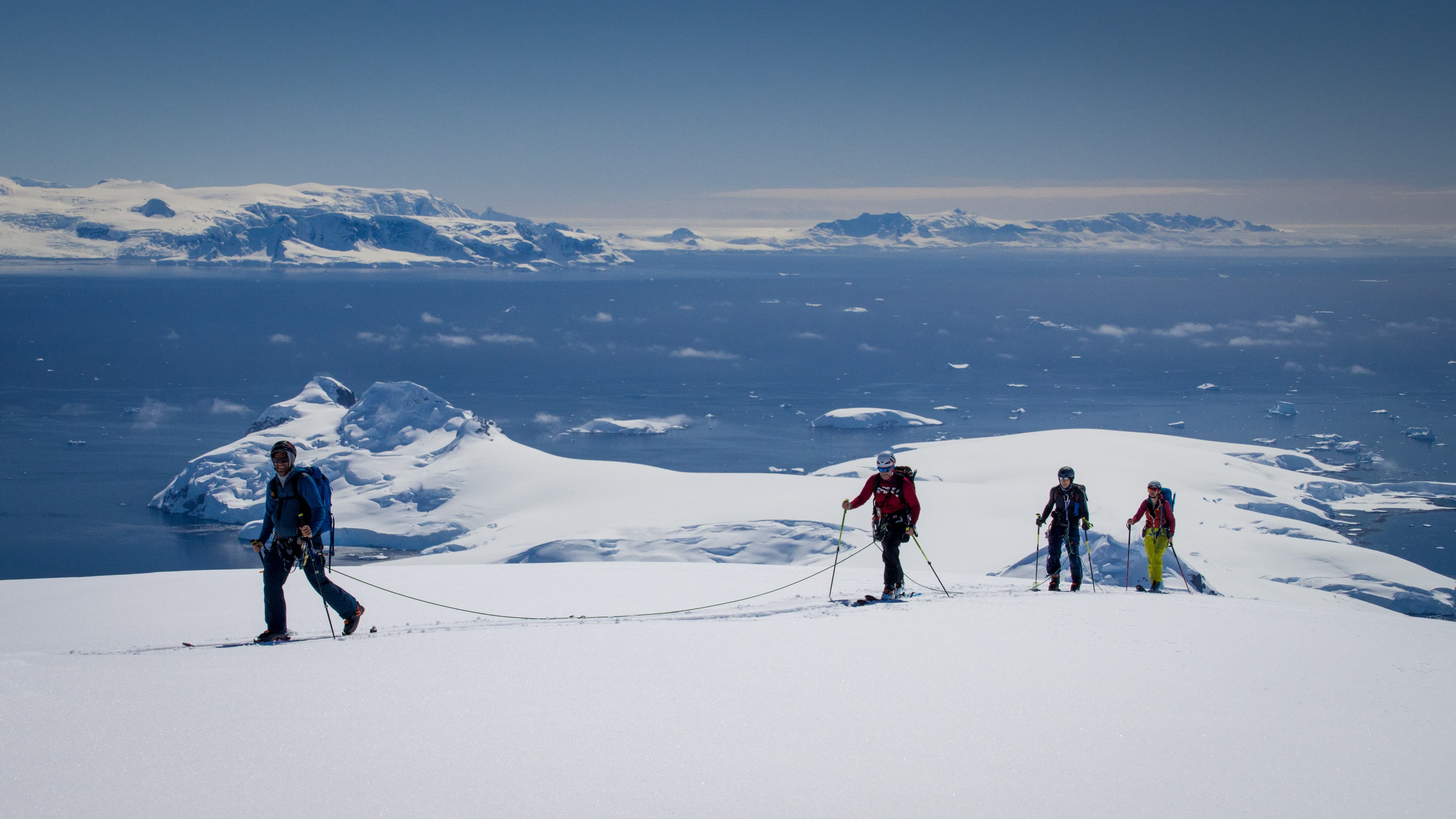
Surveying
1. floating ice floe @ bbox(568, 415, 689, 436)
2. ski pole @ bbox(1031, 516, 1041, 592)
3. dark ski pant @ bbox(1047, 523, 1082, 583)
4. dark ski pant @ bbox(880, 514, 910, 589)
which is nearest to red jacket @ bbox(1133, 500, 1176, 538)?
dark ski pant @ bbox(1047, 523, 1082, 583)

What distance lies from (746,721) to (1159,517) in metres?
8.44

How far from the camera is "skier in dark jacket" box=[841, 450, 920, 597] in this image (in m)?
8.55

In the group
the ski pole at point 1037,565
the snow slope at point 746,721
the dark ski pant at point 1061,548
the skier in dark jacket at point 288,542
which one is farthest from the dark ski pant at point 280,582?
the dark ski pant at point 1061,548

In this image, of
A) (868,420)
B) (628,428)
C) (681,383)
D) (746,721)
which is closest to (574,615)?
(746,721)

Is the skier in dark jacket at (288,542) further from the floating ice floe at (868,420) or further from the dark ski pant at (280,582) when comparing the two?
the floating ice floe at (868,420)

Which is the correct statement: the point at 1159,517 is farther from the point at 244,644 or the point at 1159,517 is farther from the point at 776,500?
the point at 776,500

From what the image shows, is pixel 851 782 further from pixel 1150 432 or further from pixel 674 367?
pixel 674 367

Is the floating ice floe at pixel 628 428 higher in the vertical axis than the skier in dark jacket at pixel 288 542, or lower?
lower

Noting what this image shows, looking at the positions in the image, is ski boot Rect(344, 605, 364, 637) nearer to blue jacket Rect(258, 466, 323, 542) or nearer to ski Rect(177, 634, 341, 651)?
ski Rect(177, 634, 341, 651)

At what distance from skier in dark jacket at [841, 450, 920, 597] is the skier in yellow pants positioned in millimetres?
3934

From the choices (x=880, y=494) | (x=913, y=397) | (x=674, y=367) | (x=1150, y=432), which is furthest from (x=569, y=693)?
(x=674, y=367)

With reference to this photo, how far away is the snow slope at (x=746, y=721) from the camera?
3.80m

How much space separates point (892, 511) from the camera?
28.1 ft

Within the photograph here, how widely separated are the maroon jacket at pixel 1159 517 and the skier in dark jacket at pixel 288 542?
9.39 m
